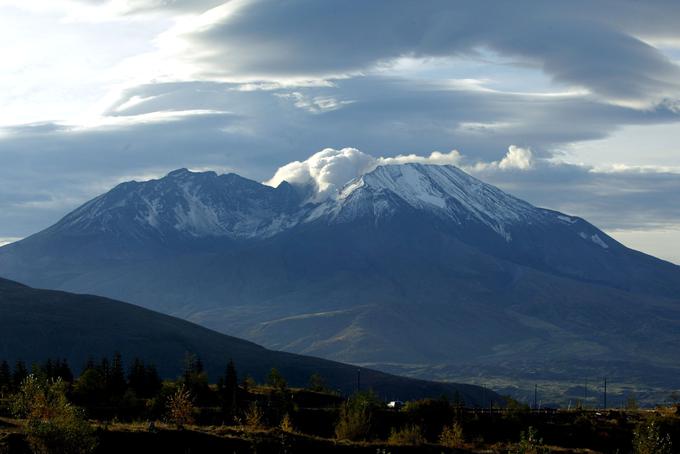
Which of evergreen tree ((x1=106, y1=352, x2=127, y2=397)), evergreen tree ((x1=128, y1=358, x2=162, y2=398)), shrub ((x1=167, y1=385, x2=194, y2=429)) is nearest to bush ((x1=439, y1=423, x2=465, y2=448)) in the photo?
shrub ((x1=167, y1=385, x2=194, y2=429))

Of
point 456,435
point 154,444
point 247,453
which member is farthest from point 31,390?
point 456,435

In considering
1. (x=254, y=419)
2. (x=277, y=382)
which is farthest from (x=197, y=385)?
(x=254, y=419)

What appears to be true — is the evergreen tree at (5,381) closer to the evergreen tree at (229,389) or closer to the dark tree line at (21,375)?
the dark tree line at (21,375)

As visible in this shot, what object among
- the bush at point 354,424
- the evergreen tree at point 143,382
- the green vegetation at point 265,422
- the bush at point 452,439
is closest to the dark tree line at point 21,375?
the green vegetation at point 265,422

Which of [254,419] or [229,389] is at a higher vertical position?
[229,389]

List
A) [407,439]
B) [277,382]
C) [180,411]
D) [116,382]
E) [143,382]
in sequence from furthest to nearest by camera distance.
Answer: [277,382] < [143,382] < [116,382] < [180,411] < [407,439]

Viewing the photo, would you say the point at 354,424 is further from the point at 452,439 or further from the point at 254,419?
the point at 254,419

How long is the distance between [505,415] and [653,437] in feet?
95.8

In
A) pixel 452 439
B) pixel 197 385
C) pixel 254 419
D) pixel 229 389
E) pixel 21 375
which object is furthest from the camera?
pixel 21 375

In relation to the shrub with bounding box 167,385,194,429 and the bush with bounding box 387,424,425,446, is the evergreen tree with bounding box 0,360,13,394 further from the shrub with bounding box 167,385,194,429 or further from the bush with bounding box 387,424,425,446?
the bush with bounding box 387,424,425,446

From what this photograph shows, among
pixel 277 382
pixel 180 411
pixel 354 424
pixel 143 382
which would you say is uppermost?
pixel 277 382

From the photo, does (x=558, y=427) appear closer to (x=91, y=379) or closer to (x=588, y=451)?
(x=588, y=451)

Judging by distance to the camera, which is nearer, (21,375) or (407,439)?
(407,439)

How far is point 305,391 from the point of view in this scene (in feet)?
459
